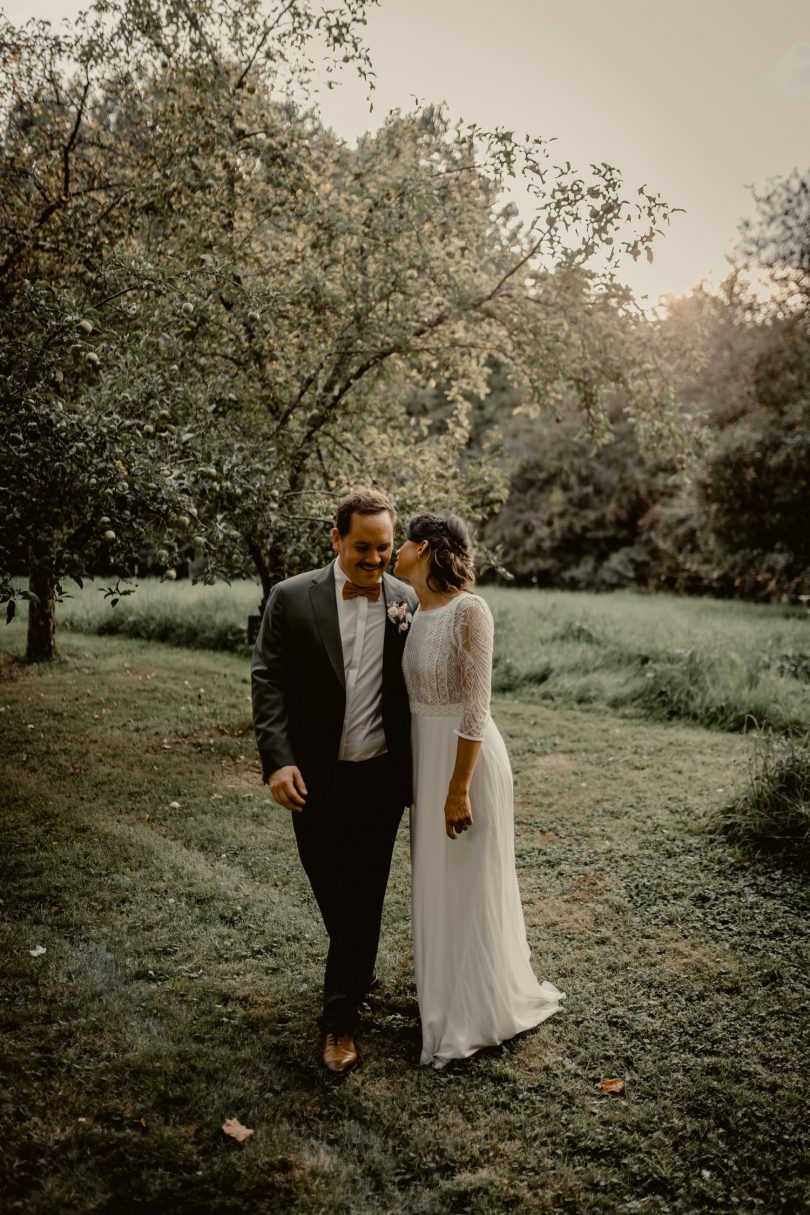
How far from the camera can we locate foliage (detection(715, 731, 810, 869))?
5762mm

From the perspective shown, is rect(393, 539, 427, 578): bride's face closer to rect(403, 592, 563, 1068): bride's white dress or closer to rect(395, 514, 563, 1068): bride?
rect(395, 514, 563, 1068): bride

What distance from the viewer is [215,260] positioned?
5633 millimetres

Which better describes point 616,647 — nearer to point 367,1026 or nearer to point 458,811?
point 367,1026

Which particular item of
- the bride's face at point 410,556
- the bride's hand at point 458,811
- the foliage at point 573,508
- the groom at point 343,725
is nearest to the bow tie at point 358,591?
the groom at point 343,725

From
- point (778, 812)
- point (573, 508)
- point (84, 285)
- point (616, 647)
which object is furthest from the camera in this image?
point (573, 508)

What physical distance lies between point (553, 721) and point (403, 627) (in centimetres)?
636

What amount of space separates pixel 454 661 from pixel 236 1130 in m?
1.89

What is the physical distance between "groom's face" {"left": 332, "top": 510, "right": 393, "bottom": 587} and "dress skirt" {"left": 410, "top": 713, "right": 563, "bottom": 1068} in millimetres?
653

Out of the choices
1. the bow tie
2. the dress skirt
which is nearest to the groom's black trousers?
the dress skirt

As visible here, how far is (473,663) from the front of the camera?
3.45 meters

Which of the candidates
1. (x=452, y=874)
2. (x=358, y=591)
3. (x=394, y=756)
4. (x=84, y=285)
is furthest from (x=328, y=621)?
(x=84, y=285)

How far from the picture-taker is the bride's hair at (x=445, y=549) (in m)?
3.54

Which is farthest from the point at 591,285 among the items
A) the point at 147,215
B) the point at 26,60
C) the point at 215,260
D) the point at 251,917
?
the point at 26,60

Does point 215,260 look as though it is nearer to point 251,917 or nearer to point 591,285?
point 591,285
